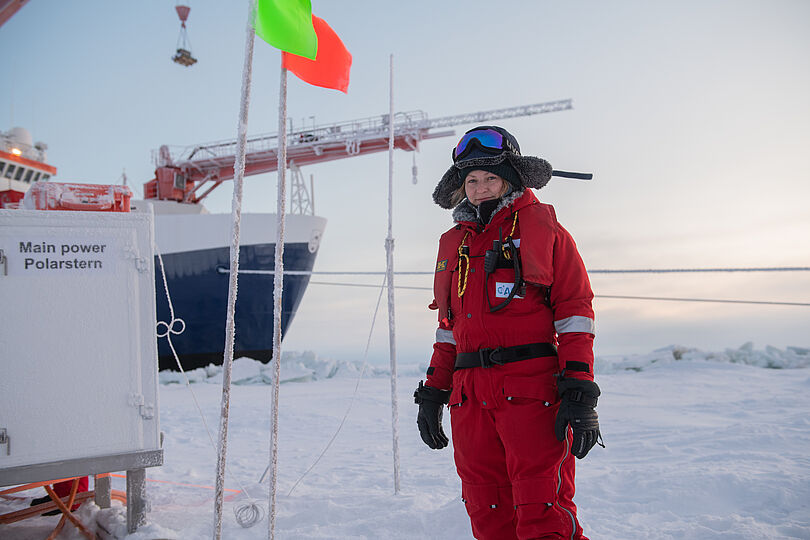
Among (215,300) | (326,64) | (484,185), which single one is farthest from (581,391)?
(215,300)

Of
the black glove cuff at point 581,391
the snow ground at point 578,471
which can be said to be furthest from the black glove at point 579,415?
the snow ground at point 578,471

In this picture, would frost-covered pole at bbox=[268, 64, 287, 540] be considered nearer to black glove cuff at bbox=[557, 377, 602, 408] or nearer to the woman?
the woman

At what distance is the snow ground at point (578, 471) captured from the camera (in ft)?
8.70

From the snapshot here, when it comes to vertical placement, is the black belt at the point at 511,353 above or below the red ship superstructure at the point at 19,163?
below

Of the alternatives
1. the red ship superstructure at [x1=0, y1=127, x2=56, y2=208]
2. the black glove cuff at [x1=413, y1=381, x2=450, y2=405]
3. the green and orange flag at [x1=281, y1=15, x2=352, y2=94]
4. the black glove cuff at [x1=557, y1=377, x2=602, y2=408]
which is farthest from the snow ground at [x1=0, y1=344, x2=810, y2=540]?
the red ship superstructure at [x1=0, y1=127, x2=56, y2=208]

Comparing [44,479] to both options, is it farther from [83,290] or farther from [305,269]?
[305,269]

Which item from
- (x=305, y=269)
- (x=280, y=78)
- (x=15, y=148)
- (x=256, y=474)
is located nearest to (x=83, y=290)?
(x=280, y=78)

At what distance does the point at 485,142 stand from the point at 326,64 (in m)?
1.23

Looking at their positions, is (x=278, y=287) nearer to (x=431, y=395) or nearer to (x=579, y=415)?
(x=431, y=395)

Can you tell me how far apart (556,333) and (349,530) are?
5.32ft

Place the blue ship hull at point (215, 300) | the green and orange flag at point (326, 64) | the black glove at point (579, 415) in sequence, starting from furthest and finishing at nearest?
the blue ship hull at point (215, 300) → the green and orange flag at point (326, 64) → the black glove at point (579, 415)

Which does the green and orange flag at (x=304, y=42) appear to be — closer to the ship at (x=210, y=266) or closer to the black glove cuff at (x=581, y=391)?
the black glove cuff at (x=581, y=391)

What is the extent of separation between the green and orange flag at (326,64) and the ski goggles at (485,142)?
3.52 ft

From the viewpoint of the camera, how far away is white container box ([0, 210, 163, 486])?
2412mm
